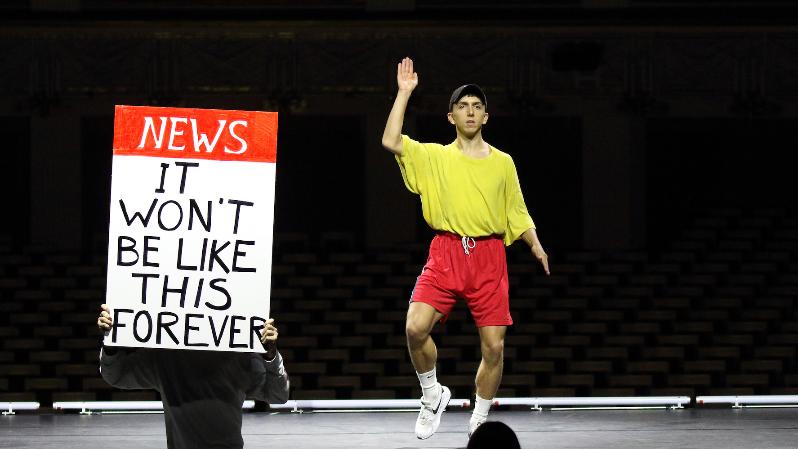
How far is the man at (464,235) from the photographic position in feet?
16.8

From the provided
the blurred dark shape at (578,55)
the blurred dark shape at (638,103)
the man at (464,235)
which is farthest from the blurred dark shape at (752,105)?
the man at (464,235)

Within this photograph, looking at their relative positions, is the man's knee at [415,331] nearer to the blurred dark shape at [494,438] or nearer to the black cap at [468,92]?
the black cap at [468,92]

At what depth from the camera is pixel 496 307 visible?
5160 millimetres

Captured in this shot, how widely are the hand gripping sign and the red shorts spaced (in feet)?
5.43

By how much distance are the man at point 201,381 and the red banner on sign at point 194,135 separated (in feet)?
1.60

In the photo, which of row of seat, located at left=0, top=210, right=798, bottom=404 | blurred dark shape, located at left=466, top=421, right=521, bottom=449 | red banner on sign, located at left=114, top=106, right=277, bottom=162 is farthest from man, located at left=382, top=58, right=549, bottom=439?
row of seat, located at left=0, top=210, right=798, bottom=404

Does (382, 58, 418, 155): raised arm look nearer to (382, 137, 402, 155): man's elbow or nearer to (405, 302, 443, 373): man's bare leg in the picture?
(382, 137, 402, 155): man's elbow

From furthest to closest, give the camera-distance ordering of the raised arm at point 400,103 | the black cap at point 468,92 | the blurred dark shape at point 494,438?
1. the black cap at point 468,92
2. the raised arm at point 400,103
3. the blurred dark shape at point 494,438

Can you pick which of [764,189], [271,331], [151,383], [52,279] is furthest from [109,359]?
[764,189]

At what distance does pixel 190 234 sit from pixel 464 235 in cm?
180

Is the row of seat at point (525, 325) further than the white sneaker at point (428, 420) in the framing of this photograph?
Yes

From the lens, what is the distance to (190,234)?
3.55 metres

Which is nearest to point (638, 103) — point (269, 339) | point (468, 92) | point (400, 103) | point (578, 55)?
point (578, 55)

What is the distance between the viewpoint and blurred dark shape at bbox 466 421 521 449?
2.34m
